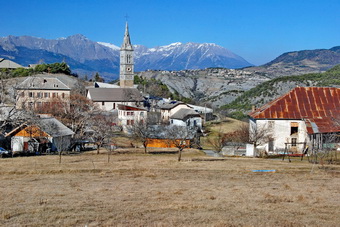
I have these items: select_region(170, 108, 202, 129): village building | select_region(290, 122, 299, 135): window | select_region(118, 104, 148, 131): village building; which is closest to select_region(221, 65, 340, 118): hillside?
select_region(170, 108, 202, 129): village building

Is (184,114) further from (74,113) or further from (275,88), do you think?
(275,88)

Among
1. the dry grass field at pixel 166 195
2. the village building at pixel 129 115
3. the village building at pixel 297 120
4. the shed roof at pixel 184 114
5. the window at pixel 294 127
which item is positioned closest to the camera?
the dry grass field at pixel 166 195

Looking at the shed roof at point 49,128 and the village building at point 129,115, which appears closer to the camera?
the shed roof at point 49,128

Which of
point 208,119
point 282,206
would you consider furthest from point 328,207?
point 208,119

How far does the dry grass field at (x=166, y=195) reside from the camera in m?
13.8

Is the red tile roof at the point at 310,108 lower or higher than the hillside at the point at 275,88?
lower

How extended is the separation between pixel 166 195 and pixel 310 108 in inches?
1185

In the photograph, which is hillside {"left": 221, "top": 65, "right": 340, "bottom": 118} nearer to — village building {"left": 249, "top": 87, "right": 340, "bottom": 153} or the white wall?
village building {"left": 249, "top": 87, "right": 340, "bottom": 153}

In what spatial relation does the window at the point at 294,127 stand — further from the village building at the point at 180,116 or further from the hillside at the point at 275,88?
the hillside at the point at 275,88

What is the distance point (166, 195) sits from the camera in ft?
59.9

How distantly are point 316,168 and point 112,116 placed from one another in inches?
1829

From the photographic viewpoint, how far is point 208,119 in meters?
80.4

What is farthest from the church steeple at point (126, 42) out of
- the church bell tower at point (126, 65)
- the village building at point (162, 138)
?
the village building at point (162, 138)

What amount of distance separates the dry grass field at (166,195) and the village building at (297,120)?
41.0ft
